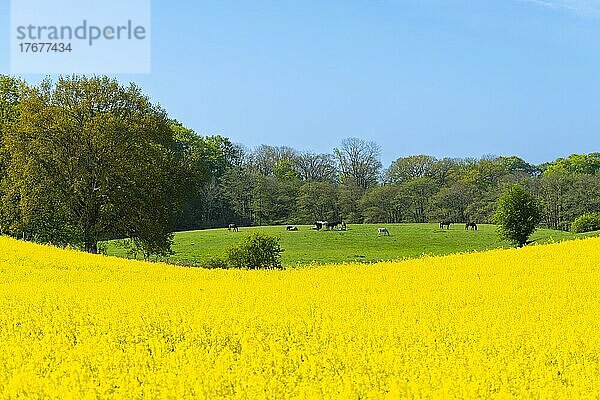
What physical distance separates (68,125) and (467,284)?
22636mm

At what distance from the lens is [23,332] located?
790 centimetres

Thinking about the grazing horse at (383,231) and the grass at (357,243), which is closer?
the grass at (357,243)

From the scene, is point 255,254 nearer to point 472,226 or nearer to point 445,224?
point 472,226

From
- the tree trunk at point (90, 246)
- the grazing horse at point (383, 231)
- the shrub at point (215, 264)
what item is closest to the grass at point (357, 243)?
the grazing horse at point (383, 231)

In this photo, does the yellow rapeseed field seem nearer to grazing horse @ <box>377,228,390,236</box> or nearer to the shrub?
the shrub

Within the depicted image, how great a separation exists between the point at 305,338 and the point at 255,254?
2121 cm

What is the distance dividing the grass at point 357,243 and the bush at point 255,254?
Result: 39.5 ft

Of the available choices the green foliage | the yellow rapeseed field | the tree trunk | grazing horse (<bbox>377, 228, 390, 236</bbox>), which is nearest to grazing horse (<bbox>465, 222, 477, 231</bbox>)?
grazing horse (<bbox>377, 228, 390, 236</bbox>)

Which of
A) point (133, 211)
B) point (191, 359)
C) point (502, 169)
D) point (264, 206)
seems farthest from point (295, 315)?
point (502, 169)

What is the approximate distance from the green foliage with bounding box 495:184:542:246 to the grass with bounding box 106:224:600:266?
5.76 feet

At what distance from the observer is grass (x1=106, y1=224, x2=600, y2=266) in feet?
150

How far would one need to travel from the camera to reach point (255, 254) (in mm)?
28359

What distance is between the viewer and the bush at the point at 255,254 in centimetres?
2825

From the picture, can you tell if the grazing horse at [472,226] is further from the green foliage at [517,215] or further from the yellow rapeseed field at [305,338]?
the yellow rapeseed field at [305,338]
